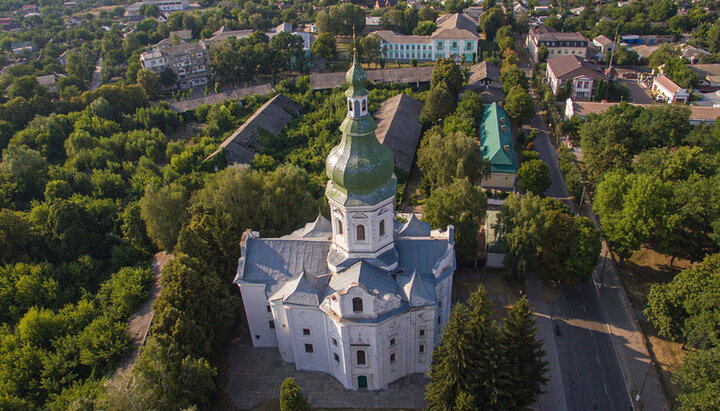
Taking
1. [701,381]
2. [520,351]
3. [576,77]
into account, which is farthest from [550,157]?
[520,351]

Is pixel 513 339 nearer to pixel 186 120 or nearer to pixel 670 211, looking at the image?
pixel 670 211

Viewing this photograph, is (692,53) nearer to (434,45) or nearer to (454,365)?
(434,45)

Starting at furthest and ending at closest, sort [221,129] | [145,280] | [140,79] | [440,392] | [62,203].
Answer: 1. [140,79]
2. [221,129]
3. [62,203]
4. [145,280]
5. [440,392]

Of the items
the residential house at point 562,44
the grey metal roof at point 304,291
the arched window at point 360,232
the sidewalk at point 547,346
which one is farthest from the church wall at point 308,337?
the residential house at point 562,44

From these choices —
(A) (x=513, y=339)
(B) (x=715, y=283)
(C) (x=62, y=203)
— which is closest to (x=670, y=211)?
(B) (x=715, y=283)

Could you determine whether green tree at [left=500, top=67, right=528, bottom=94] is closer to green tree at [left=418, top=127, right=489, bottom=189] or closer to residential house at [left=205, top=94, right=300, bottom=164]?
green tree at [left=418, top=127, right=489, bottom=189]

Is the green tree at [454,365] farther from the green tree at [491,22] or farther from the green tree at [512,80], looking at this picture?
the green tree at [491,22]

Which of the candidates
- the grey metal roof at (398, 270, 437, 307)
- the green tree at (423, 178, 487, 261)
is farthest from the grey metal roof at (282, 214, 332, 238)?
the green tree at (423, 178, 487, 261)
